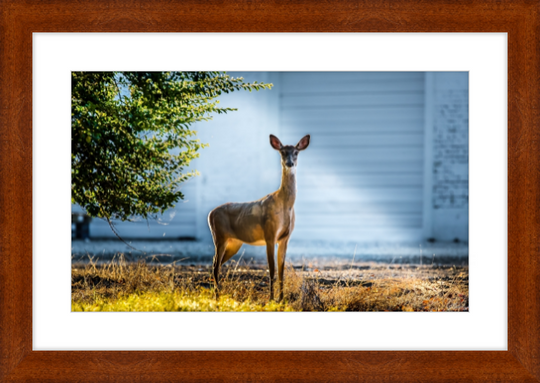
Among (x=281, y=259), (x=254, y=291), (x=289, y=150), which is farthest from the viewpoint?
(x=254, y=291)

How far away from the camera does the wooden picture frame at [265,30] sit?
2572mm

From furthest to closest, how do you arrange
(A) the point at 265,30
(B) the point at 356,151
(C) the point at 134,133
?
(B) the point at 356,151 < (C) the point at 134,133 < (A) the point at 265,30

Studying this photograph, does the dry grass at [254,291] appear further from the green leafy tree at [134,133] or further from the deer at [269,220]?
the green leafy tree at [134,133]

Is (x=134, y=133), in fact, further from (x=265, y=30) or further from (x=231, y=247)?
(x=265, y=30)

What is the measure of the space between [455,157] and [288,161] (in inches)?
109

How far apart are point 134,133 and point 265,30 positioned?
1494 millimetres

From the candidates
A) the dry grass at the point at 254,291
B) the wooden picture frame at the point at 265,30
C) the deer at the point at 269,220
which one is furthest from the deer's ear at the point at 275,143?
the dry grass at the point at 254,291

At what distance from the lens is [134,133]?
3.62 m

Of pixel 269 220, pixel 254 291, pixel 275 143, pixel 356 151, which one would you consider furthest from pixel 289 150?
pixel 356 151

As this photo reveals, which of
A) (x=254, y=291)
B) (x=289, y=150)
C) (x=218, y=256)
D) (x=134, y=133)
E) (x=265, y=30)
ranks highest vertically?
(x=265, y=30)

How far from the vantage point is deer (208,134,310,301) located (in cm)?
316

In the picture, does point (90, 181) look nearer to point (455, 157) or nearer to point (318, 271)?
point (318, 271)

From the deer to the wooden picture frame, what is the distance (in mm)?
780
